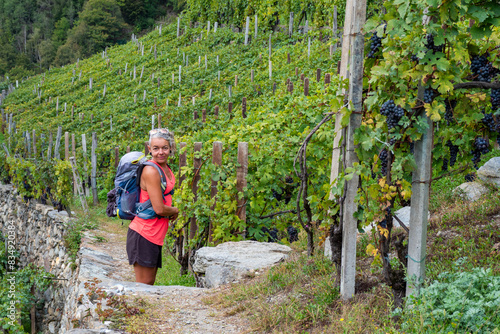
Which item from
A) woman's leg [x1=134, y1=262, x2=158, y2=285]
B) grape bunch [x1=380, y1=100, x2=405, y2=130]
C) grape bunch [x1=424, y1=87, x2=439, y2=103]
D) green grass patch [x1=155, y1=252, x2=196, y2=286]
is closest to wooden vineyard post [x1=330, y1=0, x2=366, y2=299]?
grape bunch [x1=380, y1=100, x2=405, y2=130]

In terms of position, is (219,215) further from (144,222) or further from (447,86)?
(447,86)

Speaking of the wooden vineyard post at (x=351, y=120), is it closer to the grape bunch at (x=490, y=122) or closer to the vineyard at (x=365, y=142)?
the vineyard at (x=365, y=142)

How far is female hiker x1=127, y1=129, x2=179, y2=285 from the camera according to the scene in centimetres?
354

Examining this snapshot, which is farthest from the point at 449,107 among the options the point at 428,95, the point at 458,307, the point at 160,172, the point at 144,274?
the point at 144,274

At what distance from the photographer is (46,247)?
8508 millimetres

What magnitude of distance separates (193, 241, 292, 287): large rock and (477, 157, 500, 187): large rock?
2.42m

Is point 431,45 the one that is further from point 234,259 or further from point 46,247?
point 46,247

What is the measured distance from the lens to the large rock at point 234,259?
4125mm

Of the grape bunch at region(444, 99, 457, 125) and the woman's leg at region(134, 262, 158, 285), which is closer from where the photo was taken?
the grape bunch at region(444, 99, 457, 125)

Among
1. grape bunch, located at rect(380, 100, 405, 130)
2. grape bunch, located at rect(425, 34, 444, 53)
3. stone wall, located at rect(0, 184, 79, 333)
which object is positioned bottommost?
stone wall, located at rect(0, 184, 79, 333)

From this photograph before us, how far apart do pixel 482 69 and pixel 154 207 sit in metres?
2.60

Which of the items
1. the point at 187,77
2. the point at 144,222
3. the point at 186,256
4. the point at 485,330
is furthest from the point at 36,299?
the point at 187,77

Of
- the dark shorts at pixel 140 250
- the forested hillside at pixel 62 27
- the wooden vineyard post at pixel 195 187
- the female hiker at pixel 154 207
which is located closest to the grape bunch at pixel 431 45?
the female hiker at pixel 154 207

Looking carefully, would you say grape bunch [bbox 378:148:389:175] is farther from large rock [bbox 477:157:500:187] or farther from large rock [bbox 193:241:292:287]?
large rock [bbox 477:157:500:187]
